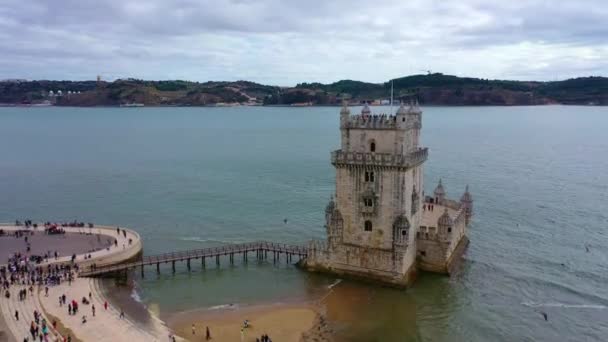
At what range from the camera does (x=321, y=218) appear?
7050 cm

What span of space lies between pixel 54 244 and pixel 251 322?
24350 millimetres

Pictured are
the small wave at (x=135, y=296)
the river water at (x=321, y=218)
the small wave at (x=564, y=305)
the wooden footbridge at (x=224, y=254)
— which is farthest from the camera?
the wooden footbridge at (x=224, y=254)

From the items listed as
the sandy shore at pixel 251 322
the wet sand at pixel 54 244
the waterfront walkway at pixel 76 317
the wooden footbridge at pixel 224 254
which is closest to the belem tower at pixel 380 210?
the wooden footbridge at pixel 224 254

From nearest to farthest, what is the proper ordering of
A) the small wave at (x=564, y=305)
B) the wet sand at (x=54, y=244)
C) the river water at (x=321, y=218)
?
the river water at (x=321, y=218), the small wave at (x=564, y=305), the wet sand at (x=54, y=244)

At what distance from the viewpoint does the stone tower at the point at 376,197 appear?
1774 inches

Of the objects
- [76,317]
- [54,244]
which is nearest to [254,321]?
[76,317]

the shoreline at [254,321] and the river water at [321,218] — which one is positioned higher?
the river water at [321,218]

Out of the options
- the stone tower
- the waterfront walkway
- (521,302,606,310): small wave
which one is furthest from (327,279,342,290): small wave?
(521,302,606,310): small wave

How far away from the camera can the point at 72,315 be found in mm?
38969

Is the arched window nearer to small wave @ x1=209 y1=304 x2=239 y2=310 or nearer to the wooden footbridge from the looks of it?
the wooden footbridge

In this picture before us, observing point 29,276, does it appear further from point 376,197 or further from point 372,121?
point 372,121

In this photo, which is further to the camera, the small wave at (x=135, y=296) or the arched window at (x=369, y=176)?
the arched window at (x=369, y=176)

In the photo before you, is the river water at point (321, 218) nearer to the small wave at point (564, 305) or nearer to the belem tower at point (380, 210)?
the small wave at point (564, 305)

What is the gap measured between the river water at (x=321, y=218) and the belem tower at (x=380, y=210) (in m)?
1.97
